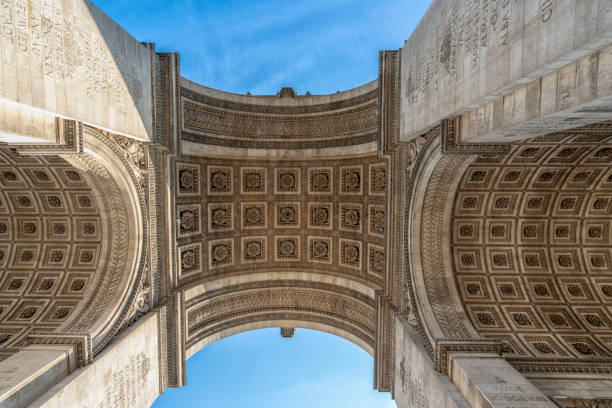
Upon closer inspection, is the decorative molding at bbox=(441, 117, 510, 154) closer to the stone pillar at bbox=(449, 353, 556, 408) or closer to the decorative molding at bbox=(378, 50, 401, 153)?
the decorative molding at bbox=(378, 50, 401, 153)

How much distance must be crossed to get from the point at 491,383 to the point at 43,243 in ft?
55.8

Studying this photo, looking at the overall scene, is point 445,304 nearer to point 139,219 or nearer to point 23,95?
point 139,219

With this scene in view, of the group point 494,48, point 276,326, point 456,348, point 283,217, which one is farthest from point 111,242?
point 494,48

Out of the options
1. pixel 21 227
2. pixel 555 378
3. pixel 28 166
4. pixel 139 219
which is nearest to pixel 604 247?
pixel 555 378

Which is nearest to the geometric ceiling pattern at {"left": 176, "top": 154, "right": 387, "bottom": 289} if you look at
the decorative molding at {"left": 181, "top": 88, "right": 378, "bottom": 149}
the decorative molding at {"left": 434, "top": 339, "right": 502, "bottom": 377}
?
the decorative molding at {"left": 181, "top": 88, "right": 378, "bottom": 149}

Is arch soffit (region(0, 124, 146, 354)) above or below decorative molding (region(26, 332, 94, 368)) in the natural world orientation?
above

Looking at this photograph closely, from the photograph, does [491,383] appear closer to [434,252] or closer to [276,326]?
[434,252]

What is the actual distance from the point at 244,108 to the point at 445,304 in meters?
12.9

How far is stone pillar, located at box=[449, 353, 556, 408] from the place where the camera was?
22.6 ft

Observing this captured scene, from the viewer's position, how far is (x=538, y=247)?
12844 millimetres

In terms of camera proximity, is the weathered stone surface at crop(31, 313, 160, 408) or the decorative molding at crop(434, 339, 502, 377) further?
the decorative molding at crop(434, 339, 502, 377)

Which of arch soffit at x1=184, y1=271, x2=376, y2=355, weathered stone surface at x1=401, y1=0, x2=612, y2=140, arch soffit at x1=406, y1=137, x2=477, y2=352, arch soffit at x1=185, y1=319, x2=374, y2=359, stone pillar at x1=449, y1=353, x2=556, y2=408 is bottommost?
arch soffit at x1=185, y1=319, x2=374, y2=359

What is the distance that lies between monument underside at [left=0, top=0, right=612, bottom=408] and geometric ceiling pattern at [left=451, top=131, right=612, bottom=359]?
8cm

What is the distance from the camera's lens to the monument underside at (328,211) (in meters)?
6.38
